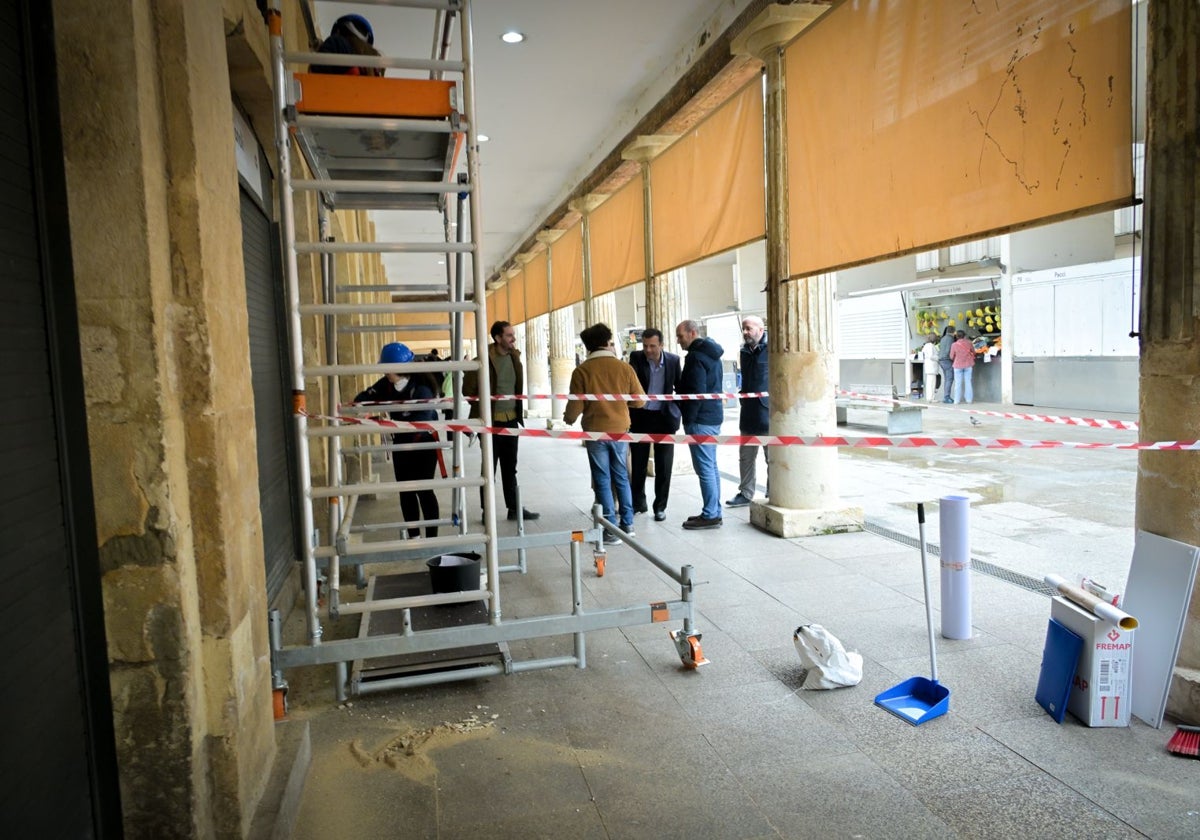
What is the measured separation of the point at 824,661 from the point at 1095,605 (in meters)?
1.09

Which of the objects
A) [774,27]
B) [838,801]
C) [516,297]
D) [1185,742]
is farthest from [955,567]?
[516,297]

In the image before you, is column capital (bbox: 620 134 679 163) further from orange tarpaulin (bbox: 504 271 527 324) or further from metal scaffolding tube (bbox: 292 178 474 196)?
orange tarpaulin (bbox: 504 271 527 324)

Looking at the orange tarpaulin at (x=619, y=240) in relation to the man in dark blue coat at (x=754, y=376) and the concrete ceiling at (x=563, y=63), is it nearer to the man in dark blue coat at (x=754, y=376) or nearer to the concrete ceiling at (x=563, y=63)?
the concrete ceiling at (x=563, y=63)

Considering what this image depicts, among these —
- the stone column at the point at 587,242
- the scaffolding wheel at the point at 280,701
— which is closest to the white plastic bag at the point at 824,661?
the scaffolding wheel at the point at 280,701

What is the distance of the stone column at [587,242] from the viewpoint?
11977 millimetres

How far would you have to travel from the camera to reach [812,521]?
247 inches

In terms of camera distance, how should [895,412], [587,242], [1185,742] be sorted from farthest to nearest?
[895,412] < [587,242] < [1185,742]

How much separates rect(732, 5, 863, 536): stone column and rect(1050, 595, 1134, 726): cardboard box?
3159 mm

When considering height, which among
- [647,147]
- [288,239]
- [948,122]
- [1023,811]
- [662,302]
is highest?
[647,147]

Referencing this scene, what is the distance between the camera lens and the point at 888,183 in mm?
4926

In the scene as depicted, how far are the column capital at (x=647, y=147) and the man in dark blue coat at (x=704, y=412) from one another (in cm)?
297

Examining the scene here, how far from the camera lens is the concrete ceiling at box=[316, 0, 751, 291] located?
21.6ft

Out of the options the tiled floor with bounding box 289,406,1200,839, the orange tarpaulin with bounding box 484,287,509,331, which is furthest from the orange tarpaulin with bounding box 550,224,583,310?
the tiled floor with bounding box 289,406,1200,839

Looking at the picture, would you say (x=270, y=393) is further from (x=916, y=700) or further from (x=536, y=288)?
(x=536, y=288)
